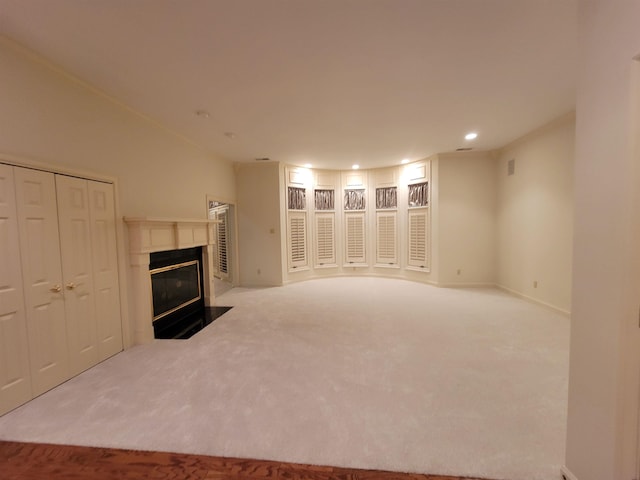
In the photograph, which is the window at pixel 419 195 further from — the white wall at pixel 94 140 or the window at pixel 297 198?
the white wall at pixel 94 140

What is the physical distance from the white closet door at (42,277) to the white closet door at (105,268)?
0.34 metres

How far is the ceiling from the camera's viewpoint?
5.76 feet

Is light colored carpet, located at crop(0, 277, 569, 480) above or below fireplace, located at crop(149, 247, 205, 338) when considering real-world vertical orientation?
below

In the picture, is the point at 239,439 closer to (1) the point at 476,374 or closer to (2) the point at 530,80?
(1) the point at 476,374

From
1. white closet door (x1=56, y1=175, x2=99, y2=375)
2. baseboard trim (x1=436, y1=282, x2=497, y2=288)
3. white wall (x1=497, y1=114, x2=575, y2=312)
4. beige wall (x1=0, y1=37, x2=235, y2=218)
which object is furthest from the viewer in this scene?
baseboard trim (x1=436, y1=282, x2=497, y2=288)

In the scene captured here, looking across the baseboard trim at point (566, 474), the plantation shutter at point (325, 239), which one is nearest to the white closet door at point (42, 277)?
the baseboard trim at point (566, 474)

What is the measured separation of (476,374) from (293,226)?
4.63 metres

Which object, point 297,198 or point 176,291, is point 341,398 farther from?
point 297,198

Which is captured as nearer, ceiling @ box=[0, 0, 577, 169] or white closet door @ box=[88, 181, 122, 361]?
ceiling @ box=[0, 0, 577, 169]

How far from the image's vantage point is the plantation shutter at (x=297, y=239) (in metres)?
6.18

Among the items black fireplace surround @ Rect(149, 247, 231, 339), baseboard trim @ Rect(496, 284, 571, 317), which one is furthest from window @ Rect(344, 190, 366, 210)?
black fireplace surround @ Rect(149, 247, 231, 339)

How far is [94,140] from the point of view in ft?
8.81

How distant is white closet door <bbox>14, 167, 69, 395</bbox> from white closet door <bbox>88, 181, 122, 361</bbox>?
0.34m

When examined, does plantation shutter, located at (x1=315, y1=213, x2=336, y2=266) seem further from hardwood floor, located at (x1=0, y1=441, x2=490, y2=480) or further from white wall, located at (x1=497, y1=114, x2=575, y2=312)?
hardwood floor, located at (x1=0, y1=441, x2=490, y2=480)
